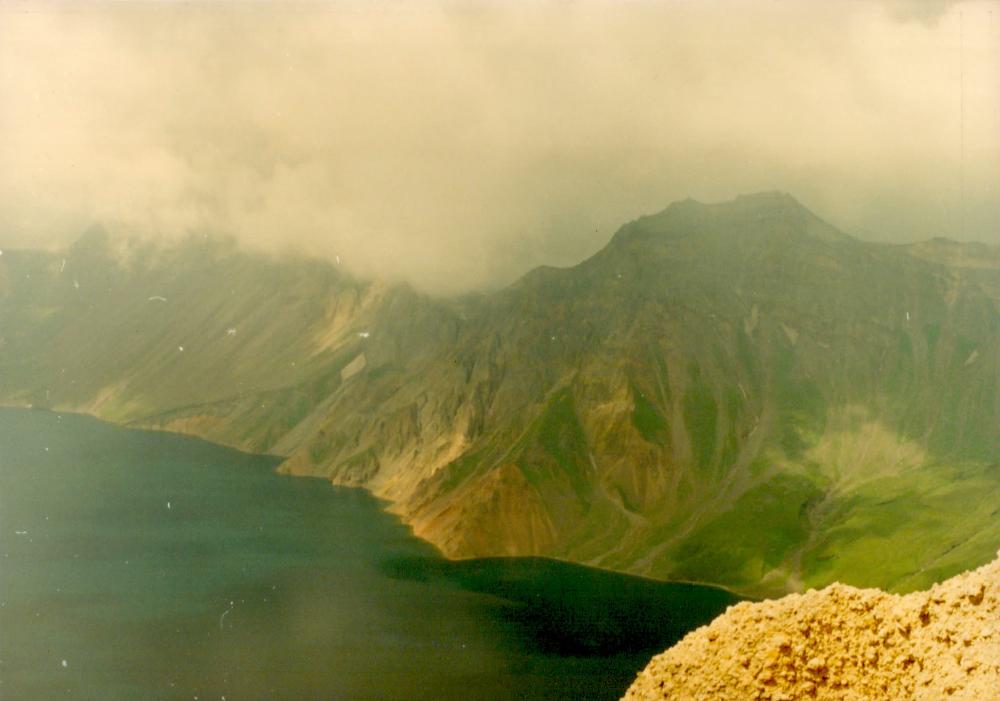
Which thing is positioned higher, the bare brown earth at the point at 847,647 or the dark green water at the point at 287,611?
the bare brown earth at the point at 847,647

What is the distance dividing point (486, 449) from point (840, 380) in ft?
263

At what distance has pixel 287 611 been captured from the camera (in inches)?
3922

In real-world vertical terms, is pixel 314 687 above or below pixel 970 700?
below

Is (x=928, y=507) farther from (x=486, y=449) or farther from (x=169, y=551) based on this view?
(x=169, y=551)

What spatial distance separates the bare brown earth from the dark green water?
55970 millimetres

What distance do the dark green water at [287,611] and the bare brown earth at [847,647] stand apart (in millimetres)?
55970

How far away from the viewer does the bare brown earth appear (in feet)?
59.9

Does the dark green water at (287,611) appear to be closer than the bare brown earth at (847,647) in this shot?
No

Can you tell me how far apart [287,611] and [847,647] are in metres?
89.1

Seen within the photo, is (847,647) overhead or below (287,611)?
overhead

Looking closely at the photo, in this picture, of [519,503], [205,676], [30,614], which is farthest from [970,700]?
[519,503]

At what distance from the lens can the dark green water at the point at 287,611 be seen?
7556 cm

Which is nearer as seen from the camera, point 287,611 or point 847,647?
point 847,647

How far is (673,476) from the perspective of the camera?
163875 mm
